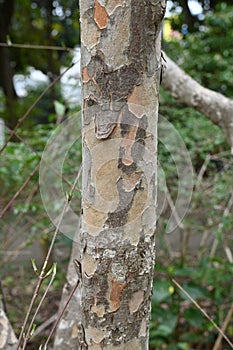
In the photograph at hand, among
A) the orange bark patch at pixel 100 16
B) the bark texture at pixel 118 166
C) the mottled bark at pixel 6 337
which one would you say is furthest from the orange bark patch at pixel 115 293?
the mottled bark at pixel 6 337

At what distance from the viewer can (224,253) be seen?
1922 mm

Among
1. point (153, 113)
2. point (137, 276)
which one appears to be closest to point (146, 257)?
point (137, 276)

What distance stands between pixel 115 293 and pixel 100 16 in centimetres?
31

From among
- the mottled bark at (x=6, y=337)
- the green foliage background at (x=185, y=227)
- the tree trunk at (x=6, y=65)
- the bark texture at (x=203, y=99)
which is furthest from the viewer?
the tree trunk at (x=6, y=65)

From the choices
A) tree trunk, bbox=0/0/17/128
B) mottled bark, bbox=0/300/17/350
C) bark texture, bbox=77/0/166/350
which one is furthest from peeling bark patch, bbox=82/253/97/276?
tree trunk, bbox=0/0/17/128

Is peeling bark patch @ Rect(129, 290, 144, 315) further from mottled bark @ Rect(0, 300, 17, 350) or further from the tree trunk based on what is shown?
the tree trunk

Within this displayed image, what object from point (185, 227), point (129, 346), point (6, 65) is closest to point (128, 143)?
point (129, 346)

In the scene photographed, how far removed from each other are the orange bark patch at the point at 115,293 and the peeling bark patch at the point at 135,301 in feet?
0.05

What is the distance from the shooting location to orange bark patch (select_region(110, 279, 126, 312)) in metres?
0.50

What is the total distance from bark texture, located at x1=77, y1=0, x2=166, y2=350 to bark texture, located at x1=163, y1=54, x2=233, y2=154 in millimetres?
491

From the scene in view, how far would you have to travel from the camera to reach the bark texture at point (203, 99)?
955 millimetres

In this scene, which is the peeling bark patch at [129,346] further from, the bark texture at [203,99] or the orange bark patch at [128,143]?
the bark texture at [203,99]

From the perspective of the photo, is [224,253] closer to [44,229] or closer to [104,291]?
[44,229]

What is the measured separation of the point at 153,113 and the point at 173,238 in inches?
72.9
